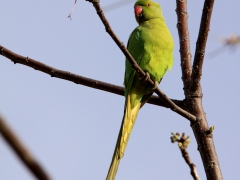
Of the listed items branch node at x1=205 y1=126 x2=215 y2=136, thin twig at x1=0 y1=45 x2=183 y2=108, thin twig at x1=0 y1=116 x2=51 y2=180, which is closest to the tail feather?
thin twig at x1=0 y1=45 x2=183 y2=108

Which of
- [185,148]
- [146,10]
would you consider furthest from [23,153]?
[146,10]

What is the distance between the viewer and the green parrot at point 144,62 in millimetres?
3775

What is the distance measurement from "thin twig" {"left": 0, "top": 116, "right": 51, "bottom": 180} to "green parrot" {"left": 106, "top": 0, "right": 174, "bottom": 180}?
2.98 metres

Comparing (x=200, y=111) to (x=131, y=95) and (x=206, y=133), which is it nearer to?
(x=206, y=133)

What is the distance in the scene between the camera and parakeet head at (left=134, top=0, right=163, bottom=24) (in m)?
4.94

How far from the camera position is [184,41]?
388 centimetres

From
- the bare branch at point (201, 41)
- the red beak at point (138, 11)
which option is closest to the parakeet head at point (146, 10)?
the red beak at point (138, 11)

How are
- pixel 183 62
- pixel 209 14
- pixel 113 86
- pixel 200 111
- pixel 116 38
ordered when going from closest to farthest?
pixel 116 38
pixel 209 14
pixel 200 111
pixel 113 86
pixel 183 62

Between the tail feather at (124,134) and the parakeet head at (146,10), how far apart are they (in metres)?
1.54

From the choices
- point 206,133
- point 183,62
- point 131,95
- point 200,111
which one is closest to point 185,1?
point 183,62

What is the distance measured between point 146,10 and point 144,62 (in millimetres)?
1282

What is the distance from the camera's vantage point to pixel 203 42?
286 cm

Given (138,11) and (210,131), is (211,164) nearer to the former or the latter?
(210,131)

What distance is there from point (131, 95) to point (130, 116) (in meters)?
0.27
